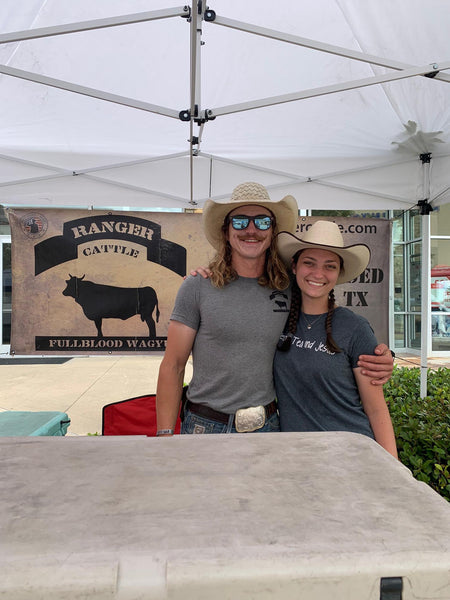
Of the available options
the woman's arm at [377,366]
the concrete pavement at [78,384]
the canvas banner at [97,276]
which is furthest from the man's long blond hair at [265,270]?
the concrete pavement at [78,384]

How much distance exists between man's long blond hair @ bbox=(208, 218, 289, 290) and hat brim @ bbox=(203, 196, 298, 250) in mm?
149

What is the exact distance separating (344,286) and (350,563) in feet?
13.1

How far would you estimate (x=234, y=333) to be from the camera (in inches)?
65.2

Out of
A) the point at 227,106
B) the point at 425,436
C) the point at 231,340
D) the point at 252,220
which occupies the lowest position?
the point at 425,436

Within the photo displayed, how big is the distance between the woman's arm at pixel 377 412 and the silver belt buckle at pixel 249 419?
1.21 ft

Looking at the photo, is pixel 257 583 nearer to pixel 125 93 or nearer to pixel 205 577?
pixel 205 577

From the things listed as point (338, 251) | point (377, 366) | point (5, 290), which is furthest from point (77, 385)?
point (377, 366)

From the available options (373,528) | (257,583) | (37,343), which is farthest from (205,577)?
(37,343)

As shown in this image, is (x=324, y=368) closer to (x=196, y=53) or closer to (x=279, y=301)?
(x=279, y=301)

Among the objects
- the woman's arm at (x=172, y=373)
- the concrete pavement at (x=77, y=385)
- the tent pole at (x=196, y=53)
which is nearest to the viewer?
the woman's arm at (x=172, y=373)

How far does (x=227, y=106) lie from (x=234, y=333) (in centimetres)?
172

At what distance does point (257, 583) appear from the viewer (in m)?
0.41

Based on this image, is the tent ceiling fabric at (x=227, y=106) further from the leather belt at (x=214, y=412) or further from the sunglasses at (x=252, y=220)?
the leather belt at (x=214, y=412)

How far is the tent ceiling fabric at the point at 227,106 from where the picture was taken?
8.94 feet
